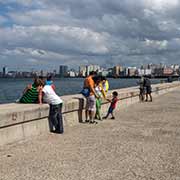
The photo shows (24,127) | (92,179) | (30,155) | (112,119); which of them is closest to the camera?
(92,179)

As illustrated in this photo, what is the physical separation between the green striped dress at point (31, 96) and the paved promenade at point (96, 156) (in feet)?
4.23

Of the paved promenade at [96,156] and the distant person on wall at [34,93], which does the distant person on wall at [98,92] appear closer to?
the paved promenade at [96,156]

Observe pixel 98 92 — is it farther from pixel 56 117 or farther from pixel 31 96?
pixel 56 117

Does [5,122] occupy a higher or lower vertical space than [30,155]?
higher

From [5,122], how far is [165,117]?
760 cm

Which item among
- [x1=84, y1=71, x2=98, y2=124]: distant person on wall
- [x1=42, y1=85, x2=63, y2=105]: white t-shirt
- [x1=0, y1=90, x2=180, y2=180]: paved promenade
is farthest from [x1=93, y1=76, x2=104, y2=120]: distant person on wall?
[x1=42, y1=85, x2=63, y2=105]: white t-shirt

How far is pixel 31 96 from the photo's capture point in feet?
33.5

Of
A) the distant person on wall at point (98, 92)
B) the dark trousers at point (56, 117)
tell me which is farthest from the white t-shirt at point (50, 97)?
the distant person on wall at point (98, 92)

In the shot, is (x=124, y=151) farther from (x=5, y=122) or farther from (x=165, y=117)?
(x=165, y=117)

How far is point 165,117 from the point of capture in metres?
13.6

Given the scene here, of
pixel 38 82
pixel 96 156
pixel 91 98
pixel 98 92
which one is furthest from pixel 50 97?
pixel 98 92

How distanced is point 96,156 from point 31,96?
12.7ft

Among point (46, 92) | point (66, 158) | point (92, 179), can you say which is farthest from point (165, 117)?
point (92, 179)

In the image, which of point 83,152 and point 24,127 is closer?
point 83,152
